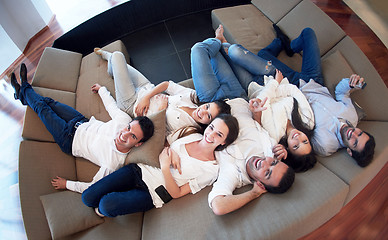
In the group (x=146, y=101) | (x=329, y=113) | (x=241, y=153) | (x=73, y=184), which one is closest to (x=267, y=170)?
(x=241, y=153)

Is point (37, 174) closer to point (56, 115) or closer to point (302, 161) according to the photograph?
point (56, 115)

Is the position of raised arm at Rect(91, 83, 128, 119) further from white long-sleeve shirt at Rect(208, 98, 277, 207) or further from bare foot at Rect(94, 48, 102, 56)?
white long-sleeve shirt at Rect(208, 98, 277, 207)

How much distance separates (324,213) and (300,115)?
27.7 inches

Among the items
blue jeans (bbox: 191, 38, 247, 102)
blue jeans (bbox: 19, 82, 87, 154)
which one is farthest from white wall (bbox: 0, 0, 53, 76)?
blue jeans (bbox: 191, 38, 247, 102)

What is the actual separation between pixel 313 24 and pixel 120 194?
232 centimetres

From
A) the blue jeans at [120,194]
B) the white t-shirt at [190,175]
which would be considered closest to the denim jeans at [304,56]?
the white t-shirt at [190,175]

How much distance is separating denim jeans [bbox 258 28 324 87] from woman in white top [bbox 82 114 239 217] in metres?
0.84

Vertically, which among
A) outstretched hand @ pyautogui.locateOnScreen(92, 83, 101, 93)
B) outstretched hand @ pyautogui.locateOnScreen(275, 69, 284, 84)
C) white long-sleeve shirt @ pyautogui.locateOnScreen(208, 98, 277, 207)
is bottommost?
white long-sleeve shirt @ pyautogui.locateOnScreen(208, 98, 277, 207)

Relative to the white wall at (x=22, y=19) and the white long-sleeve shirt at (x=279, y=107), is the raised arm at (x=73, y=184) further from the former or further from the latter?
the white wall at (x=22, y=19)

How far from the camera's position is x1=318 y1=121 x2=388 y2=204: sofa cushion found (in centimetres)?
140

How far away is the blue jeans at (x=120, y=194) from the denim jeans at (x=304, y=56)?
1524 millimetres

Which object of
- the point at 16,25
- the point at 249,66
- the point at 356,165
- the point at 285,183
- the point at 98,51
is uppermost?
the point at 16,25

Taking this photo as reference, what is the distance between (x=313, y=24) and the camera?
2.26m

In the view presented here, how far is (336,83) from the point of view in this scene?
1.86m
